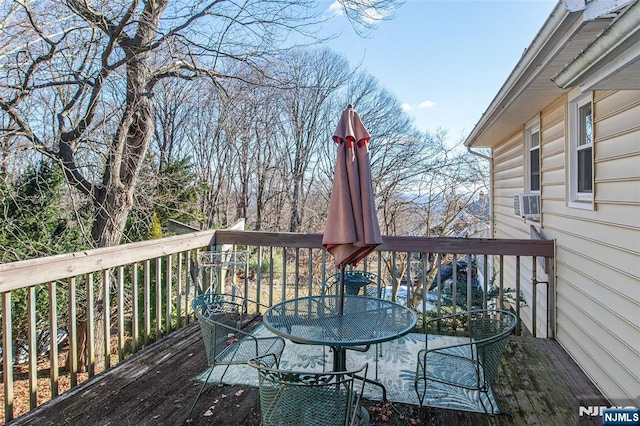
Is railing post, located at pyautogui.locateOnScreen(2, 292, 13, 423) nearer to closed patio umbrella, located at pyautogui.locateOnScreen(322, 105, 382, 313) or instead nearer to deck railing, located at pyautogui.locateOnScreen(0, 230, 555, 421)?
deck railing, located at pyautogui.locateOnScreen(0, 230, 555, 421)

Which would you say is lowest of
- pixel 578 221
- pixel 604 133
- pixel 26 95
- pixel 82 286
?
pixel 82 286

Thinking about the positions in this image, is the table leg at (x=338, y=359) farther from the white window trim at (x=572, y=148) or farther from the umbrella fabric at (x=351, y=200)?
the white window trim at (x=572, y=148)

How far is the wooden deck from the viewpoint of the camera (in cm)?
230

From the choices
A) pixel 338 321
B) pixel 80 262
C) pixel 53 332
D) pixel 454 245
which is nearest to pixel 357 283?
pixel 454 245

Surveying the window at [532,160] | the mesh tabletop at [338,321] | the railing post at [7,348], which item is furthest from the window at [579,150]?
the railing post at [7,348]

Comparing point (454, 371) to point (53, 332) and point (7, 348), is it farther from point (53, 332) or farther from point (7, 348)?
point (7, 348)

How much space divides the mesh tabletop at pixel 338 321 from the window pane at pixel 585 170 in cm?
227

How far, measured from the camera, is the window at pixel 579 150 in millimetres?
3426

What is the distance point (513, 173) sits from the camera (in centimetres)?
651

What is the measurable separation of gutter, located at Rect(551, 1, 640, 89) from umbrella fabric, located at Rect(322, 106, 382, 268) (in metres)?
1.18

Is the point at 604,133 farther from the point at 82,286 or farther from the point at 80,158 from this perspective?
the point at 82,286

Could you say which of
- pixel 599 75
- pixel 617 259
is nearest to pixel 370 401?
pixel 617 259

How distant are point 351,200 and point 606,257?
83.1 inches

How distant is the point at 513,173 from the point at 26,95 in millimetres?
7671
